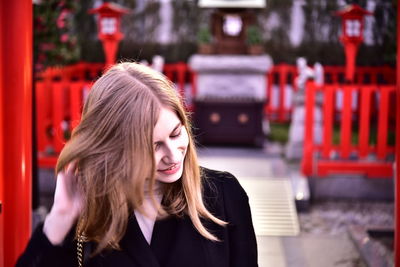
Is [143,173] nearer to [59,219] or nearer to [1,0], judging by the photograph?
[59,219]

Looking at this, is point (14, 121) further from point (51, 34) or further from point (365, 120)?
point (365, 120)

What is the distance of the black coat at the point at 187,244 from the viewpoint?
5.48 feet

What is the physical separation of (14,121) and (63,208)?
3.70 ft

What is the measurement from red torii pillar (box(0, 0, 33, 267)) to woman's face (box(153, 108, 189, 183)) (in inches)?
42.4

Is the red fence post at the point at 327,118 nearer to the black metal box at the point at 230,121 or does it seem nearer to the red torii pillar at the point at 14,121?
the black metal box at the point at 230,121

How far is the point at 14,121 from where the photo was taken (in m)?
2.67

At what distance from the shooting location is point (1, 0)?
2592 mm

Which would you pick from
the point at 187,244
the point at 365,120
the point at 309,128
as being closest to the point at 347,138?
the point at 365,120

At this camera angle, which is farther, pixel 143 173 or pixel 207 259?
pixel 207 259

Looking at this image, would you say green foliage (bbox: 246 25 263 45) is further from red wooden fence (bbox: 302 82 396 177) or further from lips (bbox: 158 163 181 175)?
lips (bbox: 158 163 181 175)

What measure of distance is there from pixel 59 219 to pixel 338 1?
11.8m

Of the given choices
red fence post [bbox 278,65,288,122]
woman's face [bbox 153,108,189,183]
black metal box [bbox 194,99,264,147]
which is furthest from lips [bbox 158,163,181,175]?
red fence post [bbox 278,65,288,122]

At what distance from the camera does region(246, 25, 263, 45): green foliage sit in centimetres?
916

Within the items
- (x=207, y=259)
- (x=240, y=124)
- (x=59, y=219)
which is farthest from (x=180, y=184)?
(x=240, y=124)
